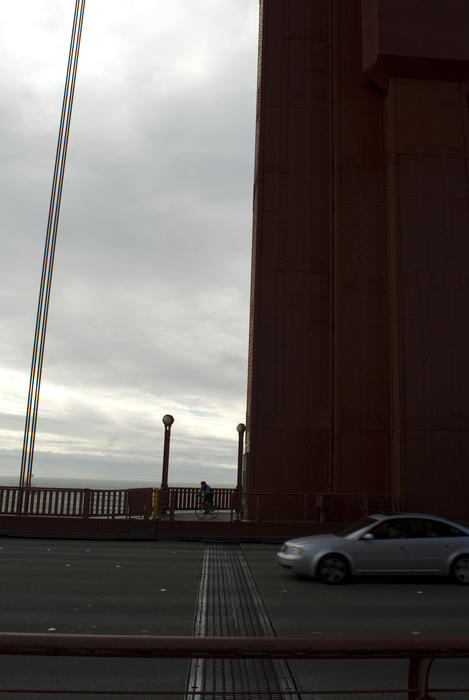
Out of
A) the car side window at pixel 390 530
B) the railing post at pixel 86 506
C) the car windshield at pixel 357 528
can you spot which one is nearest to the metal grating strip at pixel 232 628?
the car windshield at pixel 357 528

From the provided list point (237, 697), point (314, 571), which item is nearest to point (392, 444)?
point (314, 571)

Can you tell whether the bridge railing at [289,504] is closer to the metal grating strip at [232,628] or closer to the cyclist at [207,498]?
the cyclist at [207,498]

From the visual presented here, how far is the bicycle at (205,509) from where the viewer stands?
66.5 ft

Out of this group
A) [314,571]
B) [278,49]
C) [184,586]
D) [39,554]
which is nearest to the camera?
[184,586]

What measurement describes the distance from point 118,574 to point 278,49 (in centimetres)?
2197

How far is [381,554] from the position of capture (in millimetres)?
11297

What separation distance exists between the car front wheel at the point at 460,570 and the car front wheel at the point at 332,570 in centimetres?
210

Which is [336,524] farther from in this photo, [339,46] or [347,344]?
[339,46]

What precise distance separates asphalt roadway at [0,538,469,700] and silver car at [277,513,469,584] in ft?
1.00

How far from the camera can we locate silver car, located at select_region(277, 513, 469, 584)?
438 inches

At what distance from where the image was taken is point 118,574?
11.5 m

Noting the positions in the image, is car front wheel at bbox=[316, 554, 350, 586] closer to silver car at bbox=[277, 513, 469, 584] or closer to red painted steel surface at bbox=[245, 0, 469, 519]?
silver car at bbox=[277, 513, 469, 584]

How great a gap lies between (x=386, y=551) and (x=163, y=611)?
16.0 ft

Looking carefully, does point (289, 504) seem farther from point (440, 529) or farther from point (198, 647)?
point (198, 647)
